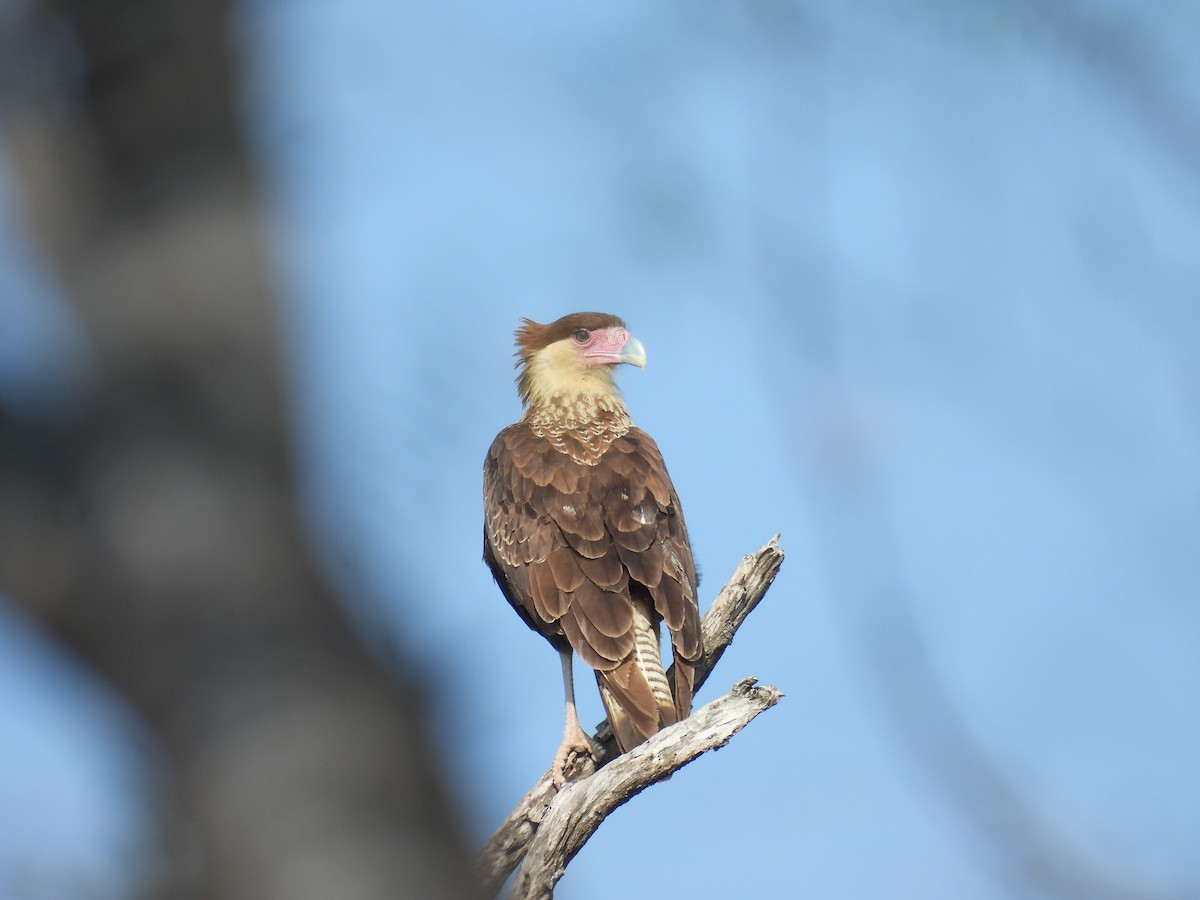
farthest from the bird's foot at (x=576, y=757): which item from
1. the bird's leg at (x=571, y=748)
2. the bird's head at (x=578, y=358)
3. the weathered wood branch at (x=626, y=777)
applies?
the bird's head at (x=578, y=358)

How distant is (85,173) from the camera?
1630 mm

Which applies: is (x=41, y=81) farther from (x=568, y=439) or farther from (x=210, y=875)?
(x=568, y=439)

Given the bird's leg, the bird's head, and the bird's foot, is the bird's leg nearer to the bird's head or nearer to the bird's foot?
the bird's foot

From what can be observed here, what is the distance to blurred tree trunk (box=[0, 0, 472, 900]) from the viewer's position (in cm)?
142

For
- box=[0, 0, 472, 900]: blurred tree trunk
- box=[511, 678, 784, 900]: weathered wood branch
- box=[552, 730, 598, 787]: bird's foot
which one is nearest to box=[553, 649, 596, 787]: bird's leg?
box=[552, 730, 598, 787]: bird's foot

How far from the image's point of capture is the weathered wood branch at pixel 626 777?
14.0 feet

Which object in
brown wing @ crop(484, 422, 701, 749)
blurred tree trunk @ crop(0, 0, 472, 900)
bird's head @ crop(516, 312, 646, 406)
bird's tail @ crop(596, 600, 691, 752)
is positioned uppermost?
bird's head @ crop(516, 312, 646, 406)

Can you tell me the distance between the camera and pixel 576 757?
5.33 m

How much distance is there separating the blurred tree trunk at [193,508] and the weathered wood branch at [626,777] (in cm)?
290

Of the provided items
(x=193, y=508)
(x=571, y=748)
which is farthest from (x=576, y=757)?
(x=193, y=508)

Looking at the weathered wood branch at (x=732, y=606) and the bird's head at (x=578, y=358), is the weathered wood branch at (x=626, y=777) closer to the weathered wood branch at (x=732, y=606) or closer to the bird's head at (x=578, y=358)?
the weathered wood branch at (x=732, y=606)

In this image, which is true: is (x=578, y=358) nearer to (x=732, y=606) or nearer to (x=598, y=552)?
(x=598, y=552)

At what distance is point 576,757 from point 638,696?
0.42 meters

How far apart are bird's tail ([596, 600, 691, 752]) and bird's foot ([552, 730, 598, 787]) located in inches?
6.1
